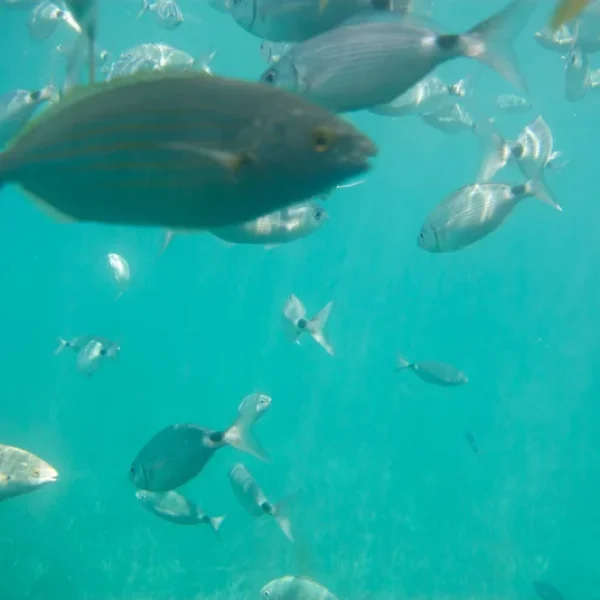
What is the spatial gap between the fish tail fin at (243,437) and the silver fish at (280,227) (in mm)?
1257

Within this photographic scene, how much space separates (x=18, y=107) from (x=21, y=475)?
9.28ft

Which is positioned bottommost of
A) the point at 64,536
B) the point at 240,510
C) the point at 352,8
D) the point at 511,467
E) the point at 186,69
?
the point at 511,467

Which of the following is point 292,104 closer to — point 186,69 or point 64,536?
point 186,69

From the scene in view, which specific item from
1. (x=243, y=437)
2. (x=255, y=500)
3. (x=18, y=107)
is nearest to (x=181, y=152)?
(x=243, y=437)

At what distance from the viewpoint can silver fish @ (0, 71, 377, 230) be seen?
110 centimetres

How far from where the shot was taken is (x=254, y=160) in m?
1.10

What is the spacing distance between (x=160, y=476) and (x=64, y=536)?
43.3 ft

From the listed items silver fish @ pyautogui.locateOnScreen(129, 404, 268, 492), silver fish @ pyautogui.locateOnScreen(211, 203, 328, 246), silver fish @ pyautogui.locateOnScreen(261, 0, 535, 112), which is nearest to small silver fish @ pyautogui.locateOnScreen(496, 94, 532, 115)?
silver fish @ pyautogui.locateOnScreen(211, 203, 328, 246)

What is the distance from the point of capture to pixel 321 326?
6.44 meters

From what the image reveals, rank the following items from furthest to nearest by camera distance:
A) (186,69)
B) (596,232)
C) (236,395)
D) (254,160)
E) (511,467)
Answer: (596,232), (236,395), (511,467), (186,69), (254,160)

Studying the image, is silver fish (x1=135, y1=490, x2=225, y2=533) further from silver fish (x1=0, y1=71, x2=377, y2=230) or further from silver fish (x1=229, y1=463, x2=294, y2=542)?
silver fish (x1=0, y1=71, x2=377, y2=230)

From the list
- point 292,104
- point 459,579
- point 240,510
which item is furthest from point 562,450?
point 292,104

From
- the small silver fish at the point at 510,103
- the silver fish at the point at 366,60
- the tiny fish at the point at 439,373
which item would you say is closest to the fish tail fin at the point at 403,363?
the tiny fish at the point at 439,373

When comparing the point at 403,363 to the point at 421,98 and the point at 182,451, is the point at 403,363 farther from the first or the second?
the point at 182,451
